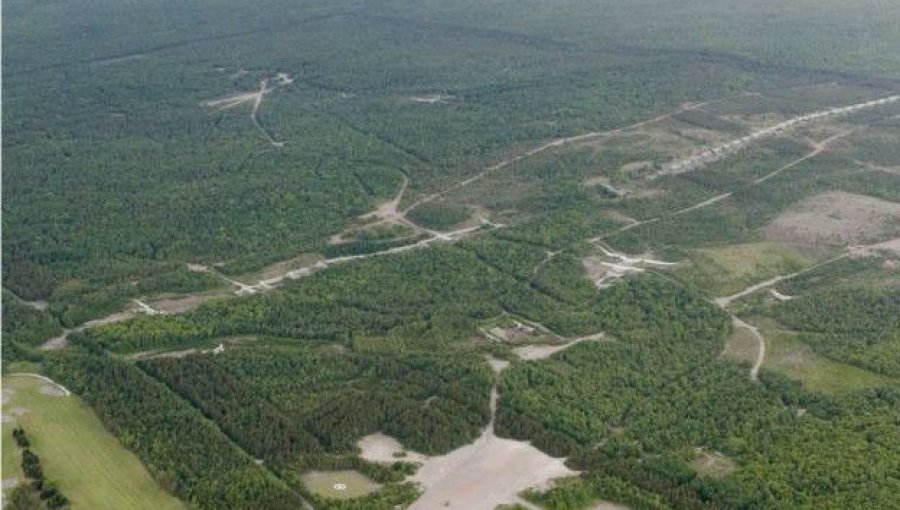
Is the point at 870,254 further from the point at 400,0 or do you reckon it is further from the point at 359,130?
the point at 400,0

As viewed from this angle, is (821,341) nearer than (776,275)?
Yes

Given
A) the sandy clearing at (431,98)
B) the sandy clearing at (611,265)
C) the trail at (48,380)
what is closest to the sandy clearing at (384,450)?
the trail at (48,380)

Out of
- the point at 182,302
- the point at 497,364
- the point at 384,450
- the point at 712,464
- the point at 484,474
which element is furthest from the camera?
the point at 182,302

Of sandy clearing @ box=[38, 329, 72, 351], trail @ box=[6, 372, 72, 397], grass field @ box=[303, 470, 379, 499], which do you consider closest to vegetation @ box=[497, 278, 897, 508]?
grass field @ box=[303, 470, 379, 499]

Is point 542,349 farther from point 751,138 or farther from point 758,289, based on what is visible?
point 751,138

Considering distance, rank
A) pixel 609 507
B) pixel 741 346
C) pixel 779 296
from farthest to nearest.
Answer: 1. pixel 779 296
2. pixel 741 346
3. pixel 609 507

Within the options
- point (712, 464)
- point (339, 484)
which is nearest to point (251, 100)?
point (339, 484)

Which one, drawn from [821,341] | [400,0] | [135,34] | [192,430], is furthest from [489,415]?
[400,0]
